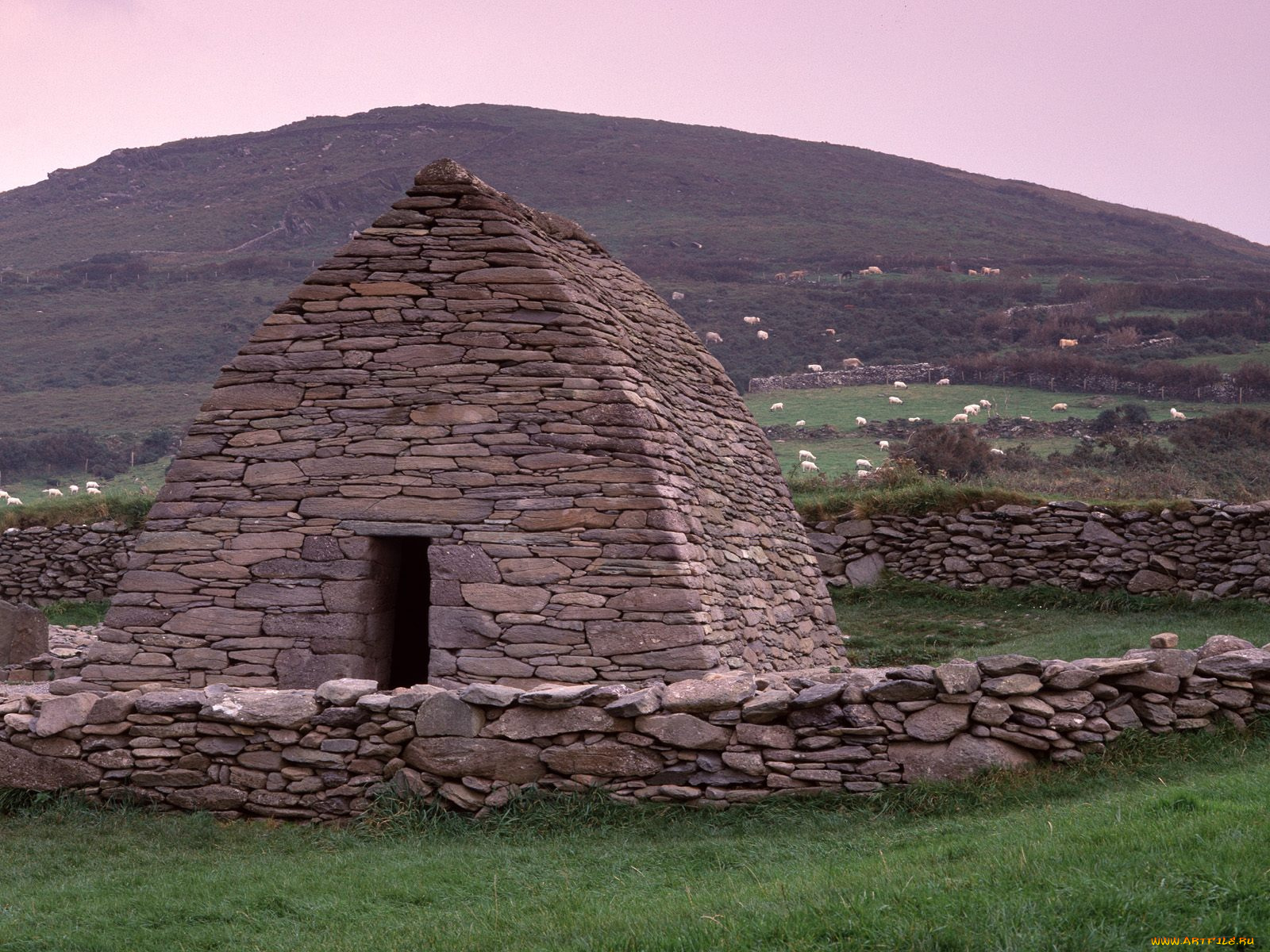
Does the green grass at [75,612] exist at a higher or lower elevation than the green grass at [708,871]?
lower

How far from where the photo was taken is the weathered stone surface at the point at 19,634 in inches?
525

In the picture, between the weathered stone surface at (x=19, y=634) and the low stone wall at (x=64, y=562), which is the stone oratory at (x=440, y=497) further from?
the low stone wall at (x=64, y=562)

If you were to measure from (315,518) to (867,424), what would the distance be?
2728cm

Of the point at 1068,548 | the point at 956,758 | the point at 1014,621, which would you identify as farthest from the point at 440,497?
the point at 1068,548

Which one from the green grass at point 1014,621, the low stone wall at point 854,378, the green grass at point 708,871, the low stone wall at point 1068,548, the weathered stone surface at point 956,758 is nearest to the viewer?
the green grass at point 708,871

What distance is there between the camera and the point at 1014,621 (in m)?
14.5

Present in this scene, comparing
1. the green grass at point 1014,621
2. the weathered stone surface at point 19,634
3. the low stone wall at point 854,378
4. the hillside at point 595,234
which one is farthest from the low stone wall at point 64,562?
the low stone wall at point 854,378

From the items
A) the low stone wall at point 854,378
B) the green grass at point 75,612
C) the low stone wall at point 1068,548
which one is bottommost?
the green grass at point 75,612

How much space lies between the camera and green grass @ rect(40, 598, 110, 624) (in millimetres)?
18406

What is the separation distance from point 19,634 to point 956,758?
11.5 m

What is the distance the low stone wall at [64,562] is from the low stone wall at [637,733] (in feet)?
45.6

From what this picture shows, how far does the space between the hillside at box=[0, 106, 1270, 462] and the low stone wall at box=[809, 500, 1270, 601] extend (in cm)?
3014

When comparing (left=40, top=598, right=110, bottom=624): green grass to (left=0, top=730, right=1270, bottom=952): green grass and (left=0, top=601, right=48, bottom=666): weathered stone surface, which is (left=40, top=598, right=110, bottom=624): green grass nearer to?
(left=0, top=601, right=48, bottom=666): weathered stone surface

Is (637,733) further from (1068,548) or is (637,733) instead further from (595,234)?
(595,234)
